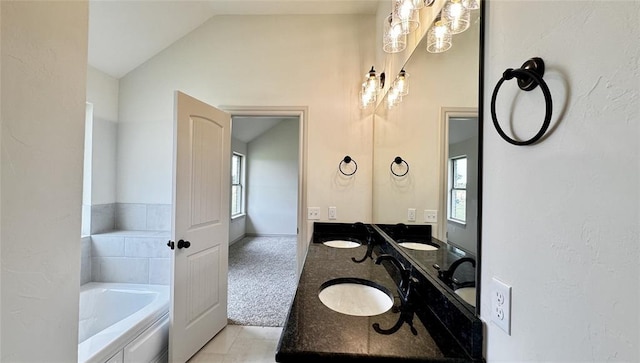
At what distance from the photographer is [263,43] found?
2.69 m

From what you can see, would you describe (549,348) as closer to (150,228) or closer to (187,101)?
(187,101)

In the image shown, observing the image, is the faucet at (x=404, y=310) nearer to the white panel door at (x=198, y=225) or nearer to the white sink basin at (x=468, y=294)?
the white sink basin at (x=468, y=294)

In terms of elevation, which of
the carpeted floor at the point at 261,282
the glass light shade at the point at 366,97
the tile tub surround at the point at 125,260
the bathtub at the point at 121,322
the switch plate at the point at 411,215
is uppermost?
the glass light shade at the point at 366,97

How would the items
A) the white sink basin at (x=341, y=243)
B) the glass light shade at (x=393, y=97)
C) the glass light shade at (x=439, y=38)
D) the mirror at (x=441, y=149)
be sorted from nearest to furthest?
the mirror at (x=441, y=149)
the glass light shade at (x=439, y=38)
the glass light shade at (x=393, y=97)
the white sink basin at (x=341, y=243)

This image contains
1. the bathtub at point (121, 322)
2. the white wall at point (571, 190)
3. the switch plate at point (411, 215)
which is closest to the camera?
the white wall at point (571, 190)

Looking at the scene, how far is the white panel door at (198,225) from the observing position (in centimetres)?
193

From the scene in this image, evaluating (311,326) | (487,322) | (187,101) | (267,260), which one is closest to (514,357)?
(487,322)

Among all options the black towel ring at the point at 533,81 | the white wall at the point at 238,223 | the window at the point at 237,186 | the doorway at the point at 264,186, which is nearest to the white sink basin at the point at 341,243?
the black towel ring at the point at 533,81

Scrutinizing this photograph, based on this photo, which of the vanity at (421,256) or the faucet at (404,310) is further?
the faucet at (404,310)

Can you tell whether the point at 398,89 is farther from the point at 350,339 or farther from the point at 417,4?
the point at 350,339

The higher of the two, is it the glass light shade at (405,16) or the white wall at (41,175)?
the glass light shade at (405,16)

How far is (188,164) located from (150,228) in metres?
1.17

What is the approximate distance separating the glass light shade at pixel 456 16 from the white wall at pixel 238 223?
5.30 metres

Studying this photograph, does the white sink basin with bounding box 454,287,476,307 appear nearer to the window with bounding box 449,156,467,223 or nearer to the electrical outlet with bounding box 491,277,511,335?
the electrical outlet with bounding box 491,277,511,335
